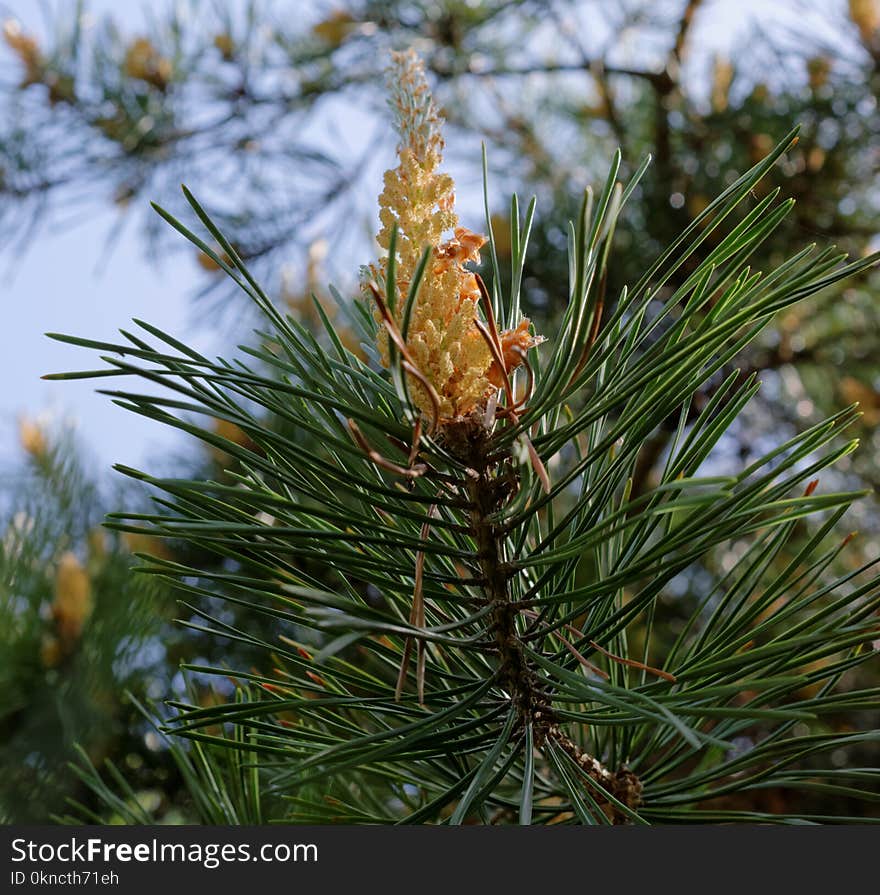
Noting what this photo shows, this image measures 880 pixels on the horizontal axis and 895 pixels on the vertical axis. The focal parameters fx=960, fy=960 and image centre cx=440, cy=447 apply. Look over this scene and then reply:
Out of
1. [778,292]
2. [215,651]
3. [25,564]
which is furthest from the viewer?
[215,651]

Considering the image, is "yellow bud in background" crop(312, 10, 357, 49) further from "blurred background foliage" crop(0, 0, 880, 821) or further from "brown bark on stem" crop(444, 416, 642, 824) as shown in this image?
"brown bark on stem" crop(444, 416, 642, 824)

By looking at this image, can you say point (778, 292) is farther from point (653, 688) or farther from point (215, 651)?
point (215, 651)

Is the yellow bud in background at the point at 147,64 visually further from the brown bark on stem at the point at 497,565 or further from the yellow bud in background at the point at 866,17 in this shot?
the brown bark on stem at the point at 497,565

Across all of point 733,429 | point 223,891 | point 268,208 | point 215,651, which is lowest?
point 223,891

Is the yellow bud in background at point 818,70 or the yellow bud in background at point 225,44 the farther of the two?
the yellow bud in background at point 225,44

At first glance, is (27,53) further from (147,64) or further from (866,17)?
(866,17)

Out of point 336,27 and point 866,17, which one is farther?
point 336,27

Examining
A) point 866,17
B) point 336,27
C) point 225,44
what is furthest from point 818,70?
point 225,44

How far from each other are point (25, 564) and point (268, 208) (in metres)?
0.65

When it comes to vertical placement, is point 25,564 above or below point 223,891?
above

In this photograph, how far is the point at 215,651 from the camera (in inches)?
29.1

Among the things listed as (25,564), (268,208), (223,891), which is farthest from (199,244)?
(268,208)

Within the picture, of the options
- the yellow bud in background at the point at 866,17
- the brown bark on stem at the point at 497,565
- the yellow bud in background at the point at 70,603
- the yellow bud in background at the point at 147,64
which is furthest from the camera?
the yellow bud in background at the point at 147,64

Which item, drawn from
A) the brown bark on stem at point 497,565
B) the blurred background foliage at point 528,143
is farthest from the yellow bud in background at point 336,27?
the brown bark on stem at point 497,565
